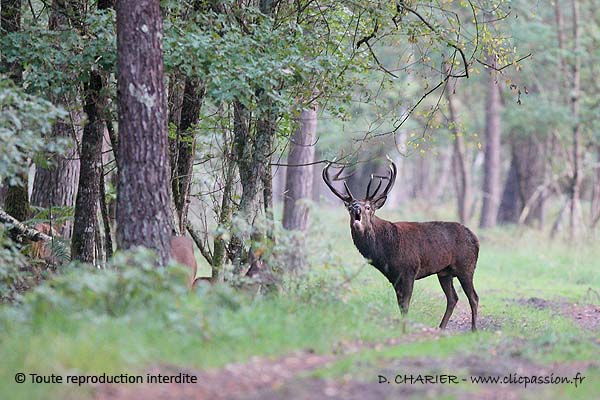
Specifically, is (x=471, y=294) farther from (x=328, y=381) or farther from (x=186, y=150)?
(x=328, y=381)

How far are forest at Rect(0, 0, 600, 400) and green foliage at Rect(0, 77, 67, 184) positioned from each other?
0.04 m

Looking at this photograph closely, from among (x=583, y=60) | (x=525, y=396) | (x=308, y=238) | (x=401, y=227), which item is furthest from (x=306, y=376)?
(x=583, y=60)

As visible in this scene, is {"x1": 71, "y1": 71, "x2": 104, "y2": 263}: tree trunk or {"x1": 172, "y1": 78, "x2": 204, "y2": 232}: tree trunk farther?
{"x1": 172, "y1": 78, "x2": 204, "y2": 232}: tree trunk

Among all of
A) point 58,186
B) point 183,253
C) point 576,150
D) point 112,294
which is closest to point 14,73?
point 183,253

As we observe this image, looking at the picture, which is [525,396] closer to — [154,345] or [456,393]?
[456,393]

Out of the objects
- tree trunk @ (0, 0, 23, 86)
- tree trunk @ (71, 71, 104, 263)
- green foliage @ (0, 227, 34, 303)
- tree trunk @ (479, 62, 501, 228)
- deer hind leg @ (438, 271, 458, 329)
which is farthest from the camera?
tree trunk @ (479, 62, 501, 228)

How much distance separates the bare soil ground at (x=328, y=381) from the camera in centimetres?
669

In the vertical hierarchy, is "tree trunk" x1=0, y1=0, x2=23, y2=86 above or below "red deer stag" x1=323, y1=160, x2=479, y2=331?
above

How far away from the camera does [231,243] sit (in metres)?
13.1

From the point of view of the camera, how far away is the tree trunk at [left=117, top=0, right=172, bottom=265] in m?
9.59

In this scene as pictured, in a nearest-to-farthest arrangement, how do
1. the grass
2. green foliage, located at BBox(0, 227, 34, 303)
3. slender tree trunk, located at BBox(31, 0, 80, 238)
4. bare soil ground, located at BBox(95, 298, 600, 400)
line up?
1. bare soil ground, located at BBox(95, 298, 600, 400)
2. the grass
3. green foliage, located at BBox(0, 227, 34, 303)
4. slender tree trunk, located at BBox(31, 0, 80, 238)

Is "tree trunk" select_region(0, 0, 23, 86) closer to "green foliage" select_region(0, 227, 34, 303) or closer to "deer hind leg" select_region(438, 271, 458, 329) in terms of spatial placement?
"green foliage" select_region(0, 227, 34, 303)

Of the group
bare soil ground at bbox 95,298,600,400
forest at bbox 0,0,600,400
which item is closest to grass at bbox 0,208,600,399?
forest at bbox 0,0,600,400

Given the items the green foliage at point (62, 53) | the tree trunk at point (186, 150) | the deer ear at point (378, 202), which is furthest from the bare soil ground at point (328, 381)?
the tree trunk at point (186, 150)
